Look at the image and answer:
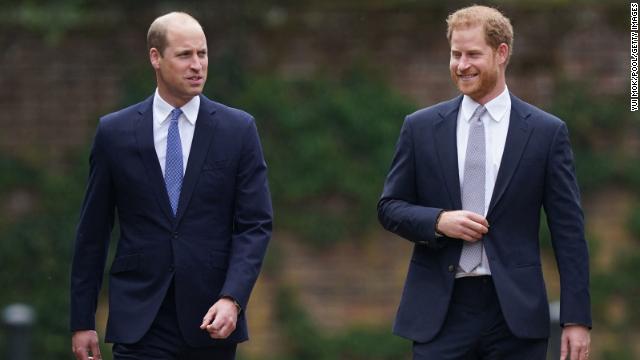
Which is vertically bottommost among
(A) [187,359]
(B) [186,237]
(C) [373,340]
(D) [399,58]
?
(C) [373,340]

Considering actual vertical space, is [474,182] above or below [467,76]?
below

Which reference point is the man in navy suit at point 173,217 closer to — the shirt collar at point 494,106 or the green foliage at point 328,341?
the shirt collar at point 494,106

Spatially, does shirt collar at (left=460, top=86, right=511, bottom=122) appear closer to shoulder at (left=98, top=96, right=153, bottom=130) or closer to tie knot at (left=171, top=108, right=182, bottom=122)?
tie knot at (left=171, top=108, right=182, bottom=122)

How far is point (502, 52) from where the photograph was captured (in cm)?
589

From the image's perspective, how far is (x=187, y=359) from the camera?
5.91 meters

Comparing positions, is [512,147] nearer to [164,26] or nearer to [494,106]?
[494,106]

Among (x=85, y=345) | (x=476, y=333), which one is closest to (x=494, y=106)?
(x=476, y=333)

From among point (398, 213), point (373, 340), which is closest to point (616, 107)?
point (373, 340)

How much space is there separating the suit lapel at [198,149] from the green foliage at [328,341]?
13.3ft

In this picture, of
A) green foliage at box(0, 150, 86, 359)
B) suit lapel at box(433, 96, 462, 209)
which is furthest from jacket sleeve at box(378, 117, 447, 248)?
green foliage at box(0, 150, 86, 359)

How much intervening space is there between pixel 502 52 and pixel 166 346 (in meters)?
1.78

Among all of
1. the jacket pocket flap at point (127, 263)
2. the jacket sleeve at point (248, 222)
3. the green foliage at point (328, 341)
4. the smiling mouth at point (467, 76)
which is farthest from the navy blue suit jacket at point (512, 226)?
the green foliage at point (328, 341)

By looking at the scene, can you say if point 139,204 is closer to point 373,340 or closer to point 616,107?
point 373,340

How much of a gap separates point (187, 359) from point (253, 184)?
2.47ft
